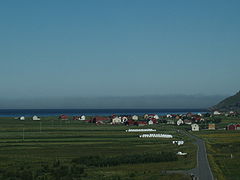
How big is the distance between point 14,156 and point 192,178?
92.2ft

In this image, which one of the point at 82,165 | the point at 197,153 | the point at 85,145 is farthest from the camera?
the point at 85,145

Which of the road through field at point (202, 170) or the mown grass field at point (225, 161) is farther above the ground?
the road through field at point (202, 170)

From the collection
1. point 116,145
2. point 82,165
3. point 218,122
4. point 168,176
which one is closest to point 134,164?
point 82,165

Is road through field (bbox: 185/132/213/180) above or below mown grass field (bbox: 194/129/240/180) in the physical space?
above

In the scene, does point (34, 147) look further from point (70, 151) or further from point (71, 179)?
point (71, 179)

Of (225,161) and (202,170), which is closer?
(202,170)

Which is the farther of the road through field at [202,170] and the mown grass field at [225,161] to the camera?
the mown grass field at [225,161]

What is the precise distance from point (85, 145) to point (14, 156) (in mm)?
18400

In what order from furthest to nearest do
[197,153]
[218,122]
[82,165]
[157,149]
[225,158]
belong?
[218,122] < [157,149] < [197,153] < [225,158] < [82,165]

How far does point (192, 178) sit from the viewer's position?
39.1m

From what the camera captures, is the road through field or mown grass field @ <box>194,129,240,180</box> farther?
mown grass field @ <box>194,129,240,180</box>

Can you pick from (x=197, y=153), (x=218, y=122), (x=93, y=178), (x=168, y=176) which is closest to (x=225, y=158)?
(x=197, y=153)

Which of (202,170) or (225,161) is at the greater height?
(202,170)

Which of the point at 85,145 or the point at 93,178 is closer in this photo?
the point at 93,178
